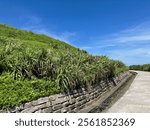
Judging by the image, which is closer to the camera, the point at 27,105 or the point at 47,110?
the point at 27,105

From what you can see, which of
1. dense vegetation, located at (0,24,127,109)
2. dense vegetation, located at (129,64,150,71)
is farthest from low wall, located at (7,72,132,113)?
dense vegetation, located at (129,64,150,71)

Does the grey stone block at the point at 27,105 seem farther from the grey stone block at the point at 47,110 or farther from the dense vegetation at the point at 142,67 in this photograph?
the dense vegetation at the point at 142,67

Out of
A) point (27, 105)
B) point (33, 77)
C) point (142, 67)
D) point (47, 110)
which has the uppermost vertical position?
point (142, 67)

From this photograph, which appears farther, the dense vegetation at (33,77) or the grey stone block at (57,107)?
the grey stone block at (57,107)

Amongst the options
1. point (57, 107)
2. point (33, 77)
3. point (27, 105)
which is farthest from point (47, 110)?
point (33, 77)

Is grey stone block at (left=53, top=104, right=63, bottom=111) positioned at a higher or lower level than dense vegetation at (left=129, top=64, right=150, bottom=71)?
lower

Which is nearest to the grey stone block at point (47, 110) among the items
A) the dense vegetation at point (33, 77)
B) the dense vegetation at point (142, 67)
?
the dense vegetation at point (33, 77)

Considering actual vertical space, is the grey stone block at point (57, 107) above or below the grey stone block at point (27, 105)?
below

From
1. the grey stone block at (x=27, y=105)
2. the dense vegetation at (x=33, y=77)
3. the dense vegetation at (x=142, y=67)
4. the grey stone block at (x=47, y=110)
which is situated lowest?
the grey stone block at (x=47, y=110)

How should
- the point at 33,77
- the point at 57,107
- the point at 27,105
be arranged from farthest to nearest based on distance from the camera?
the point at 33,77 < the point at 57,107 < the point at 27,105

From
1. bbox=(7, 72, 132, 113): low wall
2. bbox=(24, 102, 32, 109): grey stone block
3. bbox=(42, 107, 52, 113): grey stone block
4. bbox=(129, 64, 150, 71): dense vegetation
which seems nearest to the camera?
bbox=(24, 102, 32, 109): grey stone block

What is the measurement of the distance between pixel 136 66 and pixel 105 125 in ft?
134

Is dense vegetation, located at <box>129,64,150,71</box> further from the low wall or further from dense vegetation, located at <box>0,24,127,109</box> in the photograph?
dense vegetation, located at <box>0,24,127,109</box>

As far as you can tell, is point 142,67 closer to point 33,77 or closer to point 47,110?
point 33,77
